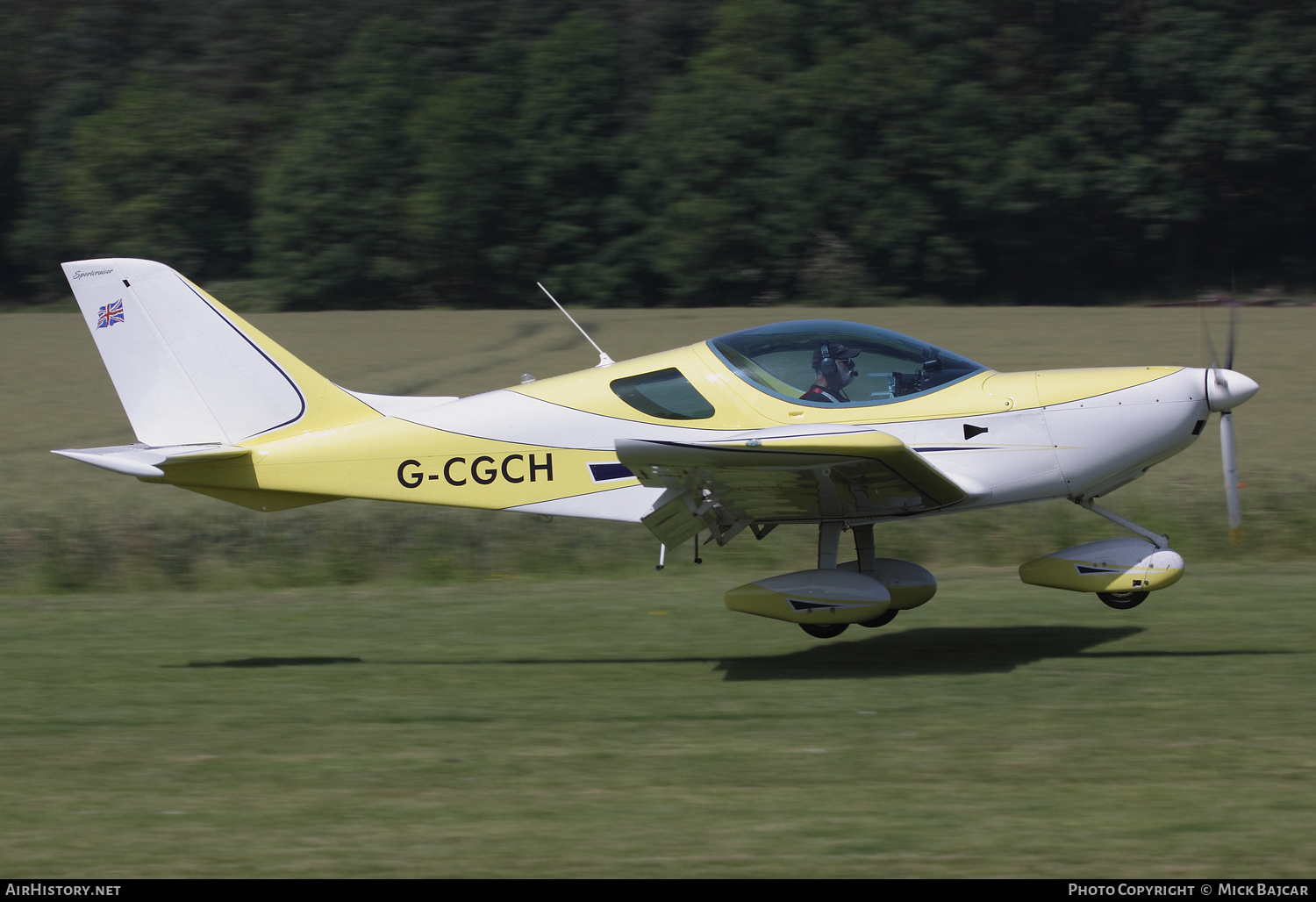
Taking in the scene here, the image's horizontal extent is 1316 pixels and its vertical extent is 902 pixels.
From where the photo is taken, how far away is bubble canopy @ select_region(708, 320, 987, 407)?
7.48 m

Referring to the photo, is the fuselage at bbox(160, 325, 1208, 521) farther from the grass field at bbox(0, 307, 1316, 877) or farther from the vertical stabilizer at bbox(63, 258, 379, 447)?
the grass field at bbox(0, 307, 1316, 877)

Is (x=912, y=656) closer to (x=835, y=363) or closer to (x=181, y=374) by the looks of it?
(x=835, y=363)

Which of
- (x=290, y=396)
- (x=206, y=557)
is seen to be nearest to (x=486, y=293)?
(x=206, y=557)

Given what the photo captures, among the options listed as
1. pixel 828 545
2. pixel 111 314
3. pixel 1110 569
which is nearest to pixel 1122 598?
pixel 1110 569

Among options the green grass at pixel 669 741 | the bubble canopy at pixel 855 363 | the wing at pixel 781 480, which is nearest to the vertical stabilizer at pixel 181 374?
the green grass at pixel 669 741

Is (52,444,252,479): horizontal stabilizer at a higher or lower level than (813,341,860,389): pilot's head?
lower

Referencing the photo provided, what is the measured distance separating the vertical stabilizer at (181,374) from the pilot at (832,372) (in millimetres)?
2815

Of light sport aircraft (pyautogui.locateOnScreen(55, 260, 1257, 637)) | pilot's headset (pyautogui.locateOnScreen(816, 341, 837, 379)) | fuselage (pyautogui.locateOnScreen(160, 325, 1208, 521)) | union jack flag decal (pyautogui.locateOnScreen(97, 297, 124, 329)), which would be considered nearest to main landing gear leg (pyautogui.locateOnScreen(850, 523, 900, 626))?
light sport aircraft (pyautogui.locateOnScreen(55, 260, 1257, 637))

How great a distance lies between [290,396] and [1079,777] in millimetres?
5308

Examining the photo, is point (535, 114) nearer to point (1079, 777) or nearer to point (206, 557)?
point (206, 557)

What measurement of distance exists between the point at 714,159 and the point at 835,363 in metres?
31.1

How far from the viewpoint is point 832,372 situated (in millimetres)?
7484

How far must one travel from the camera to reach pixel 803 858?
179 inches

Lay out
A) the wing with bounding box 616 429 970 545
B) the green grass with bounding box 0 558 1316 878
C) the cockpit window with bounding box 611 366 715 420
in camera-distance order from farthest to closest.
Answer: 1. the cockpit window with bounding box 611 366 715 420
2. the wing with bounding box 616 429 970 545
3. the green grass with bounding box 0 558 1316 878
